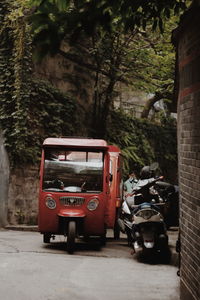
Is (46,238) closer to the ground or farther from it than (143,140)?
closer to the ground

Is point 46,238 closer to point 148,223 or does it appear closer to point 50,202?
point 50,202

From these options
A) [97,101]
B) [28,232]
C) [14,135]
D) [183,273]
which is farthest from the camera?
[97,101]

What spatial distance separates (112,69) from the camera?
19.5 metres

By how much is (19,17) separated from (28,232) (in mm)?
7104

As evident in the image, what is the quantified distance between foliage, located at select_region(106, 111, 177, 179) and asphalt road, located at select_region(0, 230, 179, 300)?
376 inches

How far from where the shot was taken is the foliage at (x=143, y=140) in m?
22.0

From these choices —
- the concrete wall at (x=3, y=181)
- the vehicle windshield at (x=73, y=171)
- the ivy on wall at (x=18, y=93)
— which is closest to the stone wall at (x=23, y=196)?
the concrete wall at (x=3, y=181)

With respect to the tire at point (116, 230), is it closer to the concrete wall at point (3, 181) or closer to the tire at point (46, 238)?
the tire at point (46, 238)

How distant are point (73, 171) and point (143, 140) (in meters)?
11.8

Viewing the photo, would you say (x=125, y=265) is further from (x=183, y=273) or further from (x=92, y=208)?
(x=183, y=273)

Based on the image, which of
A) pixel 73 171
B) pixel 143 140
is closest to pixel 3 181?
pixel 73 171

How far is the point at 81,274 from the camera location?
889cm

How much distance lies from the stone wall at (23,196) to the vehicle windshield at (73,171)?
518 centimetres

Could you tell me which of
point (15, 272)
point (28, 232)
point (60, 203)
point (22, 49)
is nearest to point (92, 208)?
point (60, 203)
